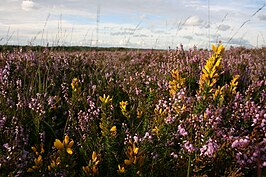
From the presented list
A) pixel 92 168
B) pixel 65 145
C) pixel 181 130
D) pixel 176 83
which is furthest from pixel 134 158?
pixel 176 83

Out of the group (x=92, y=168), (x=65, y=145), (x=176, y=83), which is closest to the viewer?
(x=65, y=145)

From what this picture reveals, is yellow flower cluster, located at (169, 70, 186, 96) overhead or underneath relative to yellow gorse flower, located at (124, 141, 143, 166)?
overhead

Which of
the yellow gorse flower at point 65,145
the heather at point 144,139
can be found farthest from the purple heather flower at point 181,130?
the yellow gorse flower at point 65,145

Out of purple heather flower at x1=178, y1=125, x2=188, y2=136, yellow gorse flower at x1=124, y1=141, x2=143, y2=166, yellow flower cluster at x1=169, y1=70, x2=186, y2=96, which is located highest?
yellow flower cluster at x1=169, y1=70, x2=186, y2=96

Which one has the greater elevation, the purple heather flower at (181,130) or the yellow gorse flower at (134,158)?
the purple heather flower at (181,130)

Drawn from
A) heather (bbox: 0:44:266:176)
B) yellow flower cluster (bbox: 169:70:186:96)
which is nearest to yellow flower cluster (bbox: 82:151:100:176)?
heather (bbox: 0:44:266:176)

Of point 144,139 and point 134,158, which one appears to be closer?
point 134,158

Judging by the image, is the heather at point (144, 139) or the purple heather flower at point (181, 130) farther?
the purple heather flower at point (181, 130)

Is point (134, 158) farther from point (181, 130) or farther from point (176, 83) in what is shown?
point (176, 83)

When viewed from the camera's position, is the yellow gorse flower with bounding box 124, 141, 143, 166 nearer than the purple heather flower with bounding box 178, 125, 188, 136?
Yes

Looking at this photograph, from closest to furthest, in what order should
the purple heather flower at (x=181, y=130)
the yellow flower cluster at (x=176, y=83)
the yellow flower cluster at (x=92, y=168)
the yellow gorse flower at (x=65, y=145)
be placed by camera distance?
1. the yellow gorse flower at (x=65, y=145)
2. the yellow flower cluster at (x=92, y=168)
3. the purple heather flower at (x=181, y=130)
4. the yellow flower cluster at (x=176, y=83)

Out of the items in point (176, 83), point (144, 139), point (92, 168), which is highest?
point (176, 83)

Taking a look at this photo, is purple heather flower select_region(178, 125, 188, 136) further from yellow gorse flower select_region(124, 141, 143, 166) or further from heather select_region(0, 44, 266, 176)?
yellow gorse flower select_region(124, 141, 143, 166)

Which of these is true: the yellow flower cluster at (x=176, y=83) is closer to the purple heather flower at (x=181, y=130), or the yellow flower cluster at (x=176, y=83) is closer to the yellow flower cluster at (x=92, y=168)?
the purple heather flower at (x=181, y=130)
